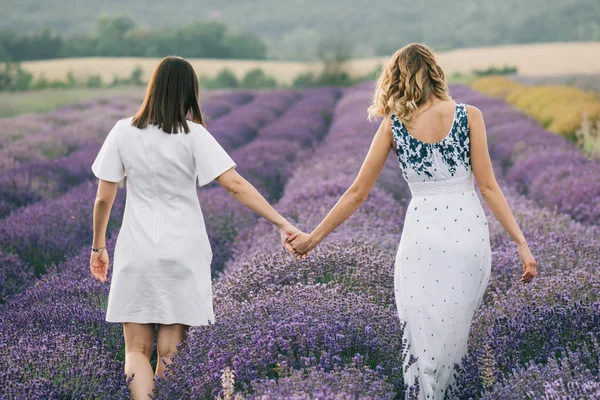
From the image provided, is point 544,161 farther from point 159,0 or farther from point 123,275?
point 159,0

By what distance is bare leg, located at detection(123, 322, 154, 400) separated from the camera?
289cm

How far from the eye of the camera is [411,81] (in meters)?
2.90

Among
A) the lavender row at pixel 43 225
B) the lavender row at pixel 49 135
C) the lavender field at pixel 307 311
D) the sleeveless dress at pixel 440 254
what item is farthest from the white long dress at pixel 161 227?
the lavender row at pixel 49 135

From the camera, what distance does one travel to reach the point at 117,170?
2951 mm

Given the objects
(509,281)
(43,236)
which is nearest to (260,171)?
(43,236)

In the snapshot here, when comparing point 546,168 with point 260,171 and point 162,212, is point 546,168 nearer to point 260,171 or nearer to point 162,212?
point 260,171

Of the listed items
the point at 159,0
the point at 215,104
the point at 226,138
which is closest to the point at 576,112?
the point at 226,138

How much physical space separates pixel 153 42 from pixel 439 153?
4634cm

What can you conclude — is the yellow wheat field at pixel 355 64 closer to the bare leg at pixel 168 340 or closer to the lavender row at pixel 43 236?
the lavender row at pixel 43 236

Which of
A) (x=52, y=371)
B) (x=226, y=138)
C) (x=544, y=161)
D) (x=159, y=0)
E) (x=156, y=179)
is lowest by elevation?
(x=159, y=0)

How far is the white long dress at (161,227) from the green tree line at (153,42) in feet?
131

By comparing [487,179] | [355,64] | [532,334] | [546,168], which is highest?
[487,179]

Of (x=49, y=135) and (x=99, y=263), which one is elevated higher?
(x=99, y=263)

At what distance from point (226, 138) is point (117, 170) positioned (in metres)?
9.16
